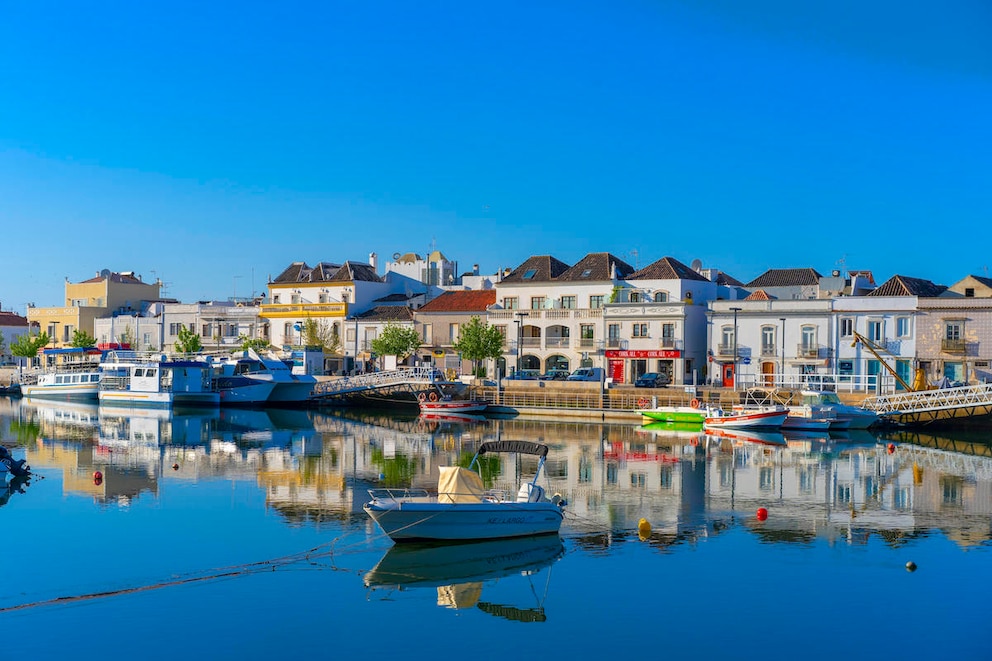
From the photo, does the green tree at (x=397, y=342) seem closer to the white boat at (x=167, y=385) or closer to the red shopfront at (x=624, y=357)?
the white boat at (x=167, y=385)

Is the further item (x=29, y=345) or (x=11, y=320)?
(x=11, y=320)

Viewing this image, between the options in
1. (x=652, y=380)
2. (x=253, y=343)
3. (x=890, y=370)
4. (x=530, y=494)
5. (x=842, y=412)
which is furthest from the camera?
Answer: (x=253, y=343)

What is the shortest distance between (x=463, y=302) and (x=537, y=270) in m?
6.74

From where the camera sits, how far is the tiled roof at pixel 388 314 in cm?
8488

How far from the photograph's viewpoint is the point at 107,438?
5044 cm

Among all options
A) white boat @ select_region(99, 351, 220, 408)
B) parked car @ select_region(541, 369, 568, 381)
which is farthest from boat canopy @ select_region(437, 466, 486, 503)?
white boat @ select_region(99, 351, 220, 408)

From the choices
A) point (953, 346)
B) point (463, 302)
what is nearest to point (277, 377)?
point (463, 302)

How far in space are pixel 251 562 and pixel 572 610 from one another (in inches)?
301

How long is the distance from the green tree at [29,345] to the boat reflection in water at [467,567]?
8471 cm

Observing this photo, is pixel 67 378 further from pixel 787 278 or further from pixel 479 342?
pixel 787 278

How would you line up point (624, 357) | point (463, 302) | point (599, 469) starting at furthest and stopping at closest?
point (463, 302) < point (624, 357) < point (599, 469)

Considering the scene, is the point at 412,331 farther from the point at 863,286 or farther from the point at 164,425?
the point at 863,286

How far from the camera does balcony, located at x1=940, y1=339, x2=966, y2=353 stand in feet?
200

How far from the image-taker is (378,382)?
7050 cm
